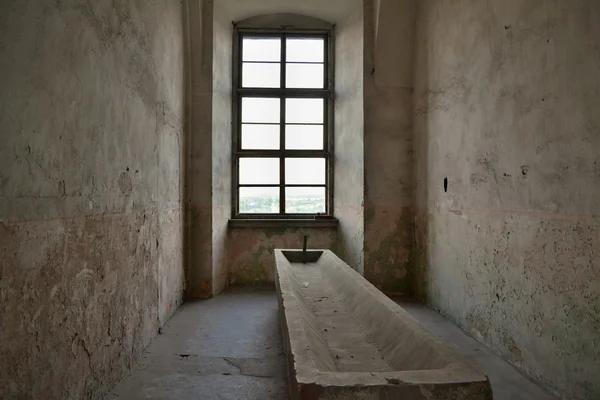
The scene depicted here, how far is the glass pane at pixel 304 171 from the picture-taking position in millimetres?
6371

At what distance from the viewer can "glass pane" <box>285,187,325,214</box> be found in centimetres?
636

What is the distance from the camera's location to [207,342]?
352 cm

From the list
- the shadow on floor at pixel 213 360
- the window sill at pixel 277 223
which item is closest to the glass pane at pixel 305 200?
the window sill at pixel 277 223

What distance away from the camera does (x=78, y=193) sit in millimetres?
2225

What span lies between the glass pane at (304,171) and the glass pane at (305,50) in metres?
1.55

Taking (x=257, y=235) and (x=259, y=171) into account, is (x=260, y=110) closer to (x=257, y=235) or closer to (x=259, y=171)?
(x=259, y=171)

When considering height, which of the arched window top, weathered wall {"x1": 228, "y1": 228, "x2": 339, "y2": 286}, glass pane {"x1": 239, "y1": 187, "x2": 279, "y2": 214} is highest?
the arched window top

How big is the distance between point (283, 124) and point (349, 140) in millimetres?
1128

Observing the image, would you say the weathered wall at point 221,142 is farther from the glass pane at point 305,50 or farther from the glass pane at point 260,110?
the glass pane at point 305,50

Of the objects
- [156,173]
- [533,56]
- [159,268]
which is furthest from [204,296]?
[533,56]

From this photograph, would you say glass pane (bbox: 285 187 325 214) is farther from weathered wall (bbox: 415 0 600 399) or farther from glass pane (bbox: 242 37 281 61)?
weathered wall (bbox: 415 0 600 399)

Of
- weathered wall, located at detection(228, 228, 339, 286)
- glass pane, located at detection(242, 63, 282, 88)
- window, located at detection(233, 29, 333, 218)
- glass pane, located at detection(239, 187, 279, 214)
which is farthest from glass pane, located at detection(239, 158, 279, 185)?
glass pane, located at detection(242, 63, 282, 88)

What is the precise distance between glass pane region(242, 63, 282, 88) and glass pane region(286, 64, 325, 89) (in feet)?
0.65

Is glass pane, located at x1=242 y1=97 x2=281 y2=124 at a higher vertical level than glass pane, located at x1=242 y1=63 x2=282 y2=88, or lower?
lower
